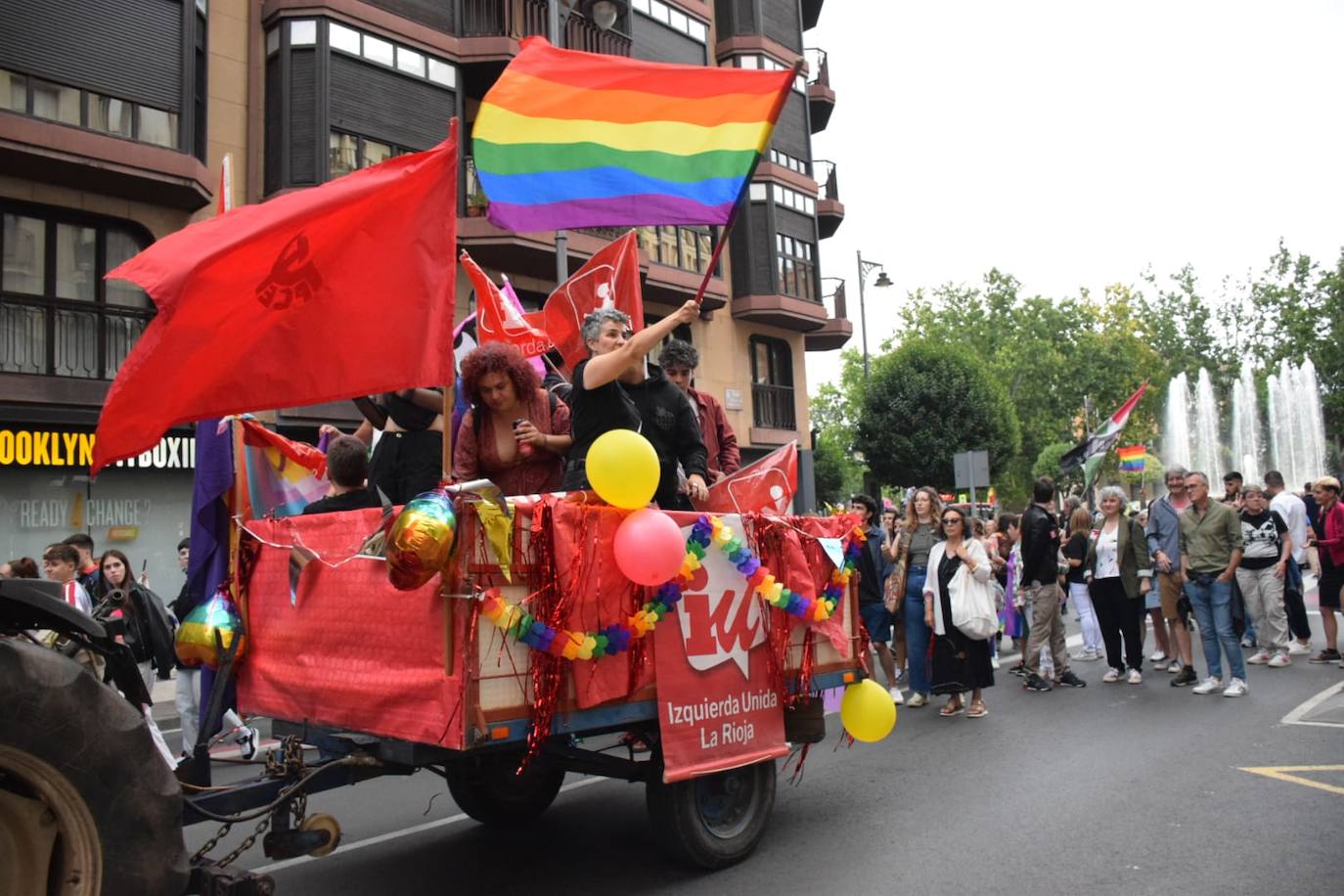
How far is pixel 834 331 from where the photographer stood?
31984 millimetres

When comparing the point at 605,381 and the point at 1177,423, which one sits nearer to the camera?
the point at 605,381

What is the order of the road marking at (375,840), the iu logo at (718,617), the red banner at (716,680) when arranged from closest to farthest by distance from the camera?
the red banner at (716,680) → the iu logo at (718,617) → the road marking at (375,840)

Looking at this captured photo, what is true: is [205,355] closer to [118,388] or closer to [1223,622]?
[118,388]

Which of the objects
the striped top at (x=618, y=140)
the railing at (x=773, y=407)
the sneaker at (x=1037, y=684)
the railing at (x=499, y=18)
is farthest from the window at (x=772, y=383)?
the striped top at (x=618, y=140)

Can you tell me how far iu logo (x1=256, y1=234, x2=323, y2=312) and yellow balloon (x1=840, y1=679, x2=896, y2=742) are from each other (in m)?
3.46

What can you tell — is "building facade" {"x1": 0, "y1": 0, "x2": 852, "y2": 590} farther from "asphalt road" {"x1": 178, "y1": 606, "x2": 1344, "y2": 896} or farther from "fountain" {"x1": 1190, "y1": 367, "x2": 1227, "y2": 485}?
"fountain" {"x1": 1190, "y1": 367, "x2": 1227, "y2": 485}

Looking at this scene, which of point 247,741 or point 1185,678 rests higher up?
point 247,741

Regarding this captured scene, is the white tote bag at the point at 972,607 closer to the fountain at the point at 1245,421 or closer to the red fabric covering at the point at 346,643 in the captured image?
the red fabric covering at the point at 346,643

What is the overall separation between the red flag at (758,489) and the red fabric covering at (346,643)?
205cm

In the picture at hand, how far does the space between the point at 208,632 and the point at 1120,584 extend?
8485mm

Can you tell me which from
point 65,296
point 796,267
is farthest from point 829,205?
point 65,296

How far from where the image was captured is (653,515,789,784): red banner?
15.2 feet

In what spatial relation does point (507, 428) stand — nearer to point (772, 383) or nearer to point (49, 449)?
point (49, 449)

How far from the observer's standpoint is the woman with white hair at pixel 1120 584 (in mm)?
10234
